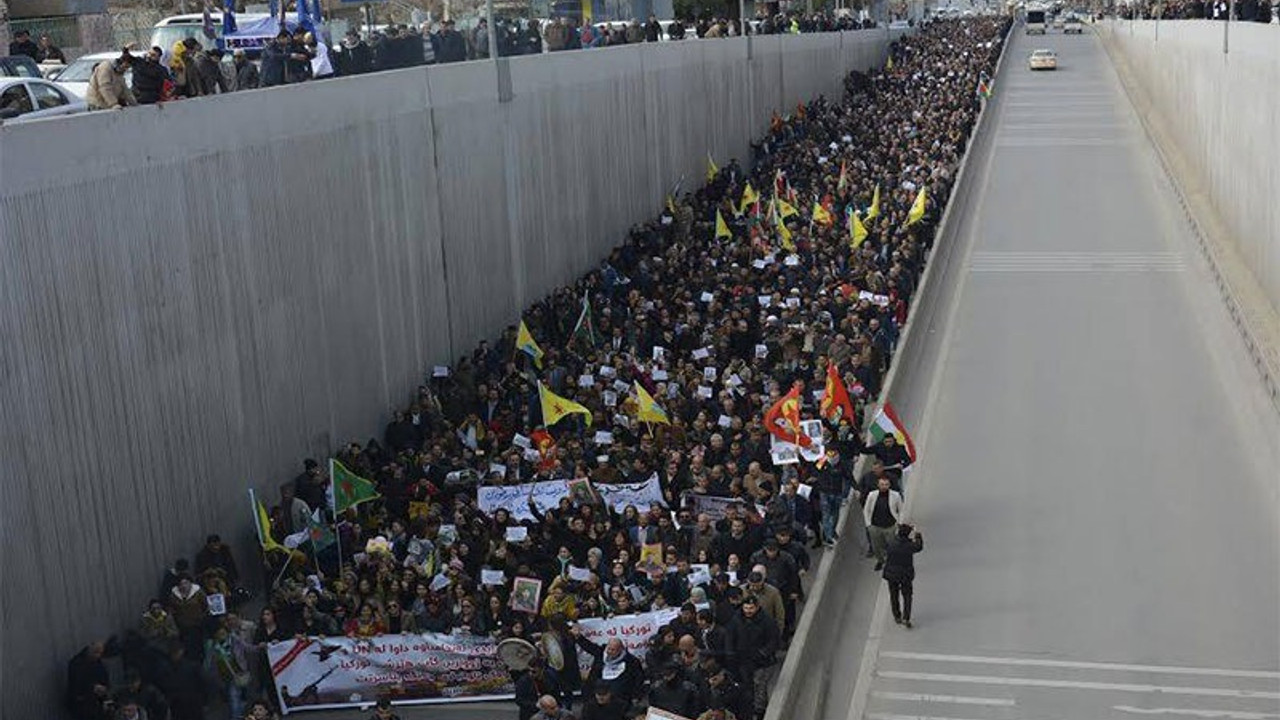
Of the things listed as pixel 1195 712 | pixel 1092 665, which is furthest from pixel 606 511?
pixel 1195 712

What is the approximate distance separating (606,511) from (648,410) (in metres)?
2.95

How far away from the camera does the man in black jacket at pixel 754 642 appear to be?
48.5 ft

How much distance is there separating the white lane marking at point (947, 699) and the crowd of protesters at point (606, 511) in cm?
105

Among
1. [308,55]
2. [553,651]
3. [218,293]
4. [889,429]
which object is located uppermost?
[308,55]

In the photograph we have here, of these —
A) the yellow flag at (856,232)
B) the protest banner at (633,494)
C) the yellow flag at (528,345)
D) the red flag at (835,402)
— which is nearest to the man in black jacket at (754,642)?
the protest banner at (633,494)

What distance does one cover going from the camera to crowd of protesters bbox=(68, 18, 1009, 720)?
15.0 metres

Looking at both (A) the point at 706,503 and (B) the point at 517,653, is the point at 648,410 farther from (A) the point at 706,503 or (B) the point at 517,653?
(B) the point at 517,653

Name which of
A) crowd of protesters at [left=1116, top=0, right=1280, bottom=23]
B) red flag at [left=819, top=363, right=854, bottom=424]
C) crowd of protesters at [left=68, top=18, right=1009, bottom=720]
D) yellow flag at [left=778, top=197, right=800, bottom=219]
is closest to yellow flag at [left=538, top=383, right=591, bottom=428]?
crowd of protesters at [left=68, top=18, right=1009, bottom=720]

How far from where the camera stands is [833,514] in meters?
19.1

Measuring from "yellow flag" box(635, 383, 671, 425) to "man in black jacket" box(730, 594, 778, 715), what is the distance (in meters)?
5.92

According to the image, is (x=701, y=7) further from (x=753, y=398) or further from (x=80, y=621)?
(x=80, y=621)

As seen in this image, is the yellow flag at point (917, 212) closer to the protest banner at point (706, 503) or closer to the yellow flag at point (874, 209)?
the yellow flag at point (874, 209)

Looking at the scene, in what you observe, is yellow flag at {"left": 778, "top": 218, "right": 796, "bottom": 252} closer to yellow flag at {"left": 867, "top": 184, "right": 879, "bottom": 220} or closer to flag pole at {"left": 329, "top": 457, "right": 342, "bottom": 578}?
yellow flag at {"left": 867, "top": 184, "right": 879, "bottom": 220}

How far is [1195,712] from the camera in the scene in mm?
15484
